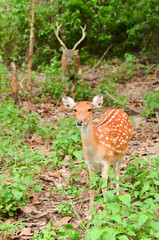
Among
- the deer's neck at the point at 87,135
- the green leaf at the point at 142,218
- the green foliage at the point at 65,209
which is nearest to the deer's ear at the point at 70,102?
the deer's neck at the point at 87,135

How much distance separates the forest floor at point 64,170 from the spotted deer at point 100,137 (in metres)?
0.50

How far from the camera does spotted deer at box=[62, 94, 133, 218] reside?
162 inches

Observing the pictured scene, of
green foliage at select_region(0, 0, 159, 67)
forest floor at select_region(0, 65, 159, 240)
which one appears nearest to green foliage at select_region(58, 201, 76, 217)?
forest floor at select_region(0, 65, 159, 240)

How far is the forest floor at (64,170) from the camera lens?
4.30 m

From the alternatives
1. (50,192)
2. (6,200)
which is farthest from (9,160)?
(6,200)

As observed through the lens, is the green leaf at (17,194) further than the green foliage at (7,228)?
Yes

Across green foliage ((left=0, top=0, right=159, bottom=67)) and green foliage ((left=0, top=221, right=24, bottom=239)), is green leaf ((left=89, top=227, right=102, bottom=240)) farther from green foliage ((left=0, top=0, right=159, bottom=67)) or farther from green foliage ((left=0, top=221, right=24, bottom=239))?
green foliage ((left=0, top=0, right=159, bottom=67))

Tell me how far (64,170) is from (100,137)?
1.45 m

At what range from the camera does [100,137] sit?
442cm

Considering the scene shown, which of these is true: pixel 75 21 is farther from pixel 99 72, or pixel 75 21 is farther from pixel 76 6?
pixel 99 72

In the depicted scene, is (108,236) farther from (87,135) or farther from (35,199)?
(35,199)

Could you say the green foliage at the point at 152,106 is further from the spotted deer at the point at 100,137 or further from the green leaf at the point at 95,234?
the green leaf at the point at 95,234

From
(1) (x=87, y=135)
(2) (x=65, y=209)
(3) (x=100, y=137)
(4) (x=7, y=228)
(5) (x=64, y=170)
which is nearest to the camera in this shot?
(4) (x=7, y=228)

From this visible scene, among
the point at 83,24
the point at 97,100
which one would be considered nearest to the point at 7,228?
the point at 97,100
